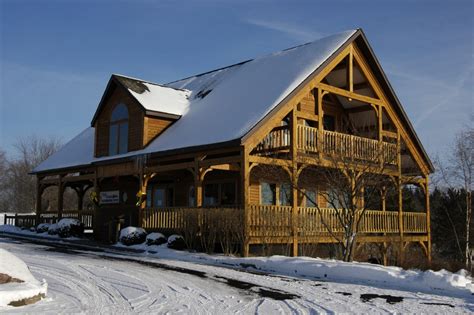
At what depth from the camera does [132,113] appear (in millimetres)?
24266

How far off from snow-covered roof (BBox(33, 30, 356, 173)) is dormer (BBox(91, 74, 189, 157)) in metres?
0.07

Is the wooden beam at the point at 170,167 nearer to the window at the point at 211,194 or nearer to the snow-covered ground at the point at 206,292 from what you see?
the window at the point at 211,194

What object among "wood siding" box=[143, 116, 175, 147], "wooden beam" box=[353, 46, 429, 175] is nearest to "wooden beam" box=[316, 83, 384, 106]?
"wooden beam" box=[353, 46, 429, 175]

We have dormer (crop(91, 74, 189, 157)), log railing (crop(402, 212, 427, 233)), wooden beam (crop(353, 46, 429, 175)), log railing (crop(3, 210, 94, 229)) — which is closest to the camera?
dormer (crop(91, 74, 189, 157))

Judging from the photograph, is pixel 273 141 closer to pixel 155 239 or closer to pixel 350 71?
pixel 350 71

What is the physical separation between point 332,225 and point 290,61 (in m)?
7.48

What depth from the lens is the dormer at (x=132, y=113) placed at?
76.9 feet

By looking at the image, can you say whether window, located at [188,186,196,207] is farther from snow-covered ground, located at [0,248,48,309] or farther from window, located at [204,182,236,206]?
snow-covered ground, located at [0,248,48,309]

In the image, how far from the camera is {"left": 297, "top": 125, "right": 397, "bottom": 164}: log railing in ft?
67.0

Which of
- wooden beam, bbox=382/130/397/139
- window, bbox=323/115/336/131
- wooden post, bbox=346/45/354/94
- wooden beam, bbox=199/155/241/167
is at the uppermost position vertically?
wooden post, bbox=346/45/354/94

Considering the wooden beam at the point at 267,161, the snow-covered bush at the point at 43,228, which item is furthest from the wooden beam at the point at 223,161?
the snow-covered bush at the point at 43,228

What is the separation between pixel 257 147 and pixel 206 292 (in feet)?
39.2

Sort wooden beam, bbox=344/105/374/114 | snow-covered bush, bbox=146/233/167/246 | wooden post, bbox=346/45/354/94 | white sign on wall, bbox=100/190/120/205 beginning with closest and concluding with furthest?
snow-covered bush, bbox=146/233/167/246 < wooden post, bbox=346/45/354/94 < wooden beam, bbox=344/105/374/114 < white sign on wall, bbox=100/190/120/205

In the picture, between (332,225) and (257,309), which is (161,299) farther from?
(332,225)
